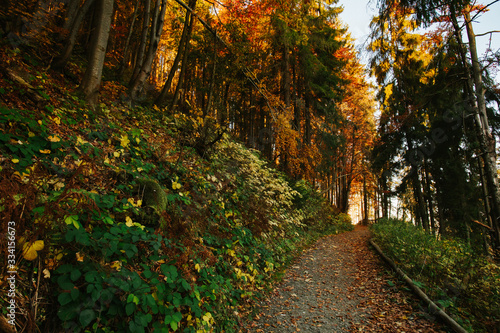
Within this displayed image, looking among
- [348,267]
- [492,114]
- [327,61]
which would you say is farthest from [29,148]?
[327,61]

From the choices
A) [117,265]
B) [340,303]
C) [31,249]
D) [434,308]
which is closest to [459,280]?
[434,308]

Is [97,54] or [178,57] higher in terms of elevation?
[178,57]

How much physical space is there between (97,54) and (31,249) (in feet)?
15.4

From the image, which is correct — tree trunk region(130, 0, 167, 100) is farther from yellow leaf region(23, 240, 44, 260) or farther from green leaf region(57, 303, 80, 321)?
green leaf region(57, 303, 80, 321)

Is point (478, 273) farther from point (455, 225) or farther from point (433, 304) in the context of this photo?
point (455, 225)

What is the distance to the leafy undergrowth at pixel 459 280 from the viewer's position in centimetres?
420

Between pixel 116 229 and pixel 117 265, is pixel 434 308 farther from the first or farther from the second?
pixel 116 229

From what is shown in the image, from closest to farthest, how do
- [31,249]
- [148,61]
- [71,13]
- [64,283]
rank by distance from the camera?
[31,249] → [64,283] → [148,61] → [71,13]

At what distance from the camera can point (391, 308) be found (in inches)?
183

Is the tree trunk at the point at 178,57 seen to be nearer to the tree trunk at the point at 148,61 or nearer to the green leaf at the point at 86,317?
the tree trunk at the point at 148,61

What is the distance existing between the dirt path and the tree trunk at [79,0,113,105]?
5.57 metres

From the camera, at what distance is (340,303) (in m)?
4.98

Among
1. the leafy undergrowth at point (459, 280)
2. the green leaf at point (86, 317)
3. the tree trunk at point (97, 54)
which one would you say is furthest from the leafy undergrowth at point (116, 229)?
→ the leafy undergrowth at point (459, 280)

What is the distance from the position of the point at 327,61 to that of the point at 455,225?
36.8 ft
